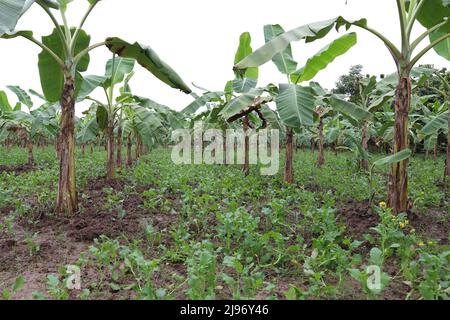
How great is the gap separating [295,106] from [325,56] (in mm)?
1594

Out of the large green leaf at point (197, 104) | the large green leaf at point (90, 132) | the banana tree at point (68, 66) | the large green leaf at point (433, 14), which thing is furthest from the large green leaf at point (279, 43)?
the large green leaf at point (90, 132)

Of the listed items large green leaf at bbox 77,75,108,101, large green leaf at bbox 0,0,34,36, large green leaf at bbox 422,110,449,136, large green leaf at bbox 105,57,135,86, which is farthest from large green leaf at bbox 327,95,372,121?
large green leaf at bbox 105,57,135,86

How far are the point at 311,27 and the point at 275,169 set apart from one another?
723cm

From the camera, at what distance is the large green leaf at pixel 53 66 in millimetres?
5129

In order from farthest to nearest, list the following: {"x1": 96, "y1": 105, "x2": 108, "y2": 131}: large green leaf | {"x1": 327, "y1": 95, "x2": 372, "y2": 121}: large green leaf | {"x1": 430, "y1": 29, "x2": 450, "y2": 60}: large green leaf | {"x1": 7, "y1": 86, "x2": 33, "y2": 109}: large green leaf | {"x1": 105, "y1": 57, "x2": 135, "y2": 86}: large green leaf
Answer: {"x1": 7, "y1": 86, "x2": 33, "y2": 109}: large green leaf < {"x1": 105, "y1": 57, "x2": 135, "y2": 86}: large green leaf < {"x1": 96, "y1": 105, "x2": 108, "y2": 131}: large green leaf < {"x1": 430, "y1": 29, "x2": 450, "y2": 60}: large green leaf < {"x1": 327, "y1": 95, "x2": 372, "y2": 121}: large green leaf

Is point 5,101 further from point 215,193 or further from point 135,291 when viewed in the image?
point 135,291

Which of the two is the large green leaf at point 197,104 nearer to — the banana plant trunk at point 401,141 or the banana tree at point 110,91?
the banana tree at point 110,91

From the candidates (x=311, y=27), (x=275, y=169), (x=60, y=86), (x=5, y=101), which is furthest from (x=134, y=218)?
(x=5, y=101)

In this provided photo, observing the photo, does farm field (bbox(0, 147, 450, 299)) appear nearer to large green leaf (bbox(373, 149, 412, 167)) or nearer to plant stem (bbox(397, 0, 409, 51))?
large green leaf (bbox(373, 149, 412, 167))

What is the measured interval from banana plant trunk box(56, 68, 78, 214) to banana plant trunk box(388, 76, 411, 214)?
176 inches

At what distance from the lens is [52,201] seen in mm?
5816

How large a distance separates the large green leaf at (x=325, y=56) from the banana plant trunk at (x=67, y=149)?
12.9ft

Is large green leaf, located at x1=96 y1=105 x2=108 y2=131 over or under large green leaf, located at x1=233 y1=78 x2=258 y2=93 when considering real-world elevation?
under

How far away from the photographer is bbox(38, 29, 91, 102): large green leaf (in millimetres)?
5129
